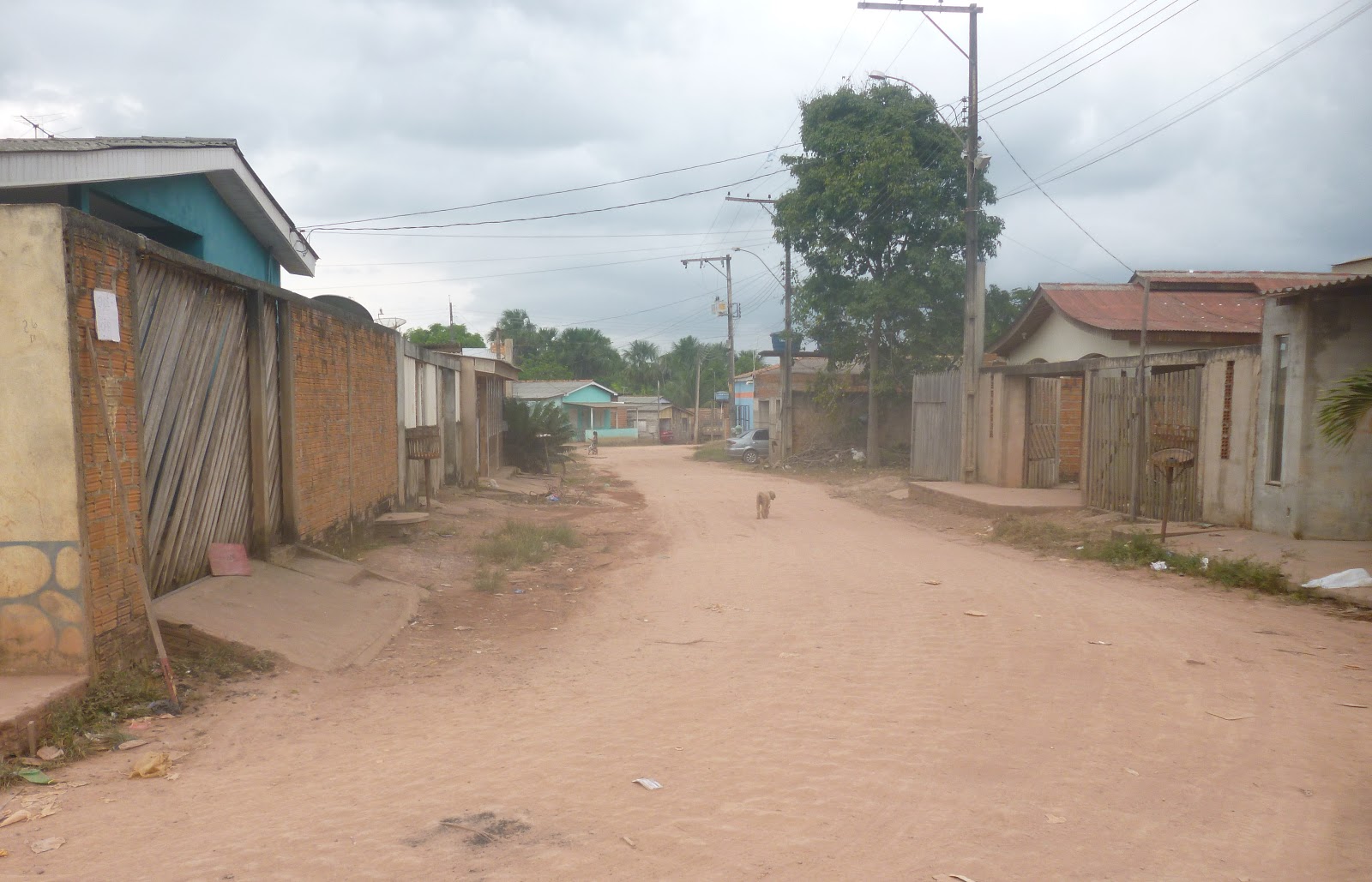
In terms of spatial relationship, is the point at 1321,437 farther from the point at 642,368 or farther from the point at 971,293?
the point at 642,368

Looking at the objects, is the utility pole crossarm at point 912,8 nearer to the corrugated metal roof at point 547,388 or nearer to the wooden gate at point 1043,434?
the wooden gate at point 1043,434

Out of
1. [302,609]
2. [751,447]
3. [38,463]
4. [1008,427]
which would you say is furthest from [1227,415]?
[751,447]

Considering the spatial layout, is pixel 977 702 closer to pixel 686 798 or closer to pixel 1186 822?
pixel 1186 822

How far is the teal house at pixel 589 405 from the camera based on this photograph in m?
63.4

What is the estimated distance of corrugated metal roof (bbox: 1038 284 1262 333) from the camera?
67.4 feet

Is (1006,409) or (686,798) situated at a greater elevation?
(1006,409)

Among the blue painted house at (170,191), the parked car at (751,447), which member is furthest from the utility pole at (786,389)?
the blue painted house at (170,191)

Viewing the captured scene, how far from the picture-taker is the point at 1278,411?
11719 mm

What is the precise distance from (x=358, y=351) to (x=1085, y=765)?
10141 mm

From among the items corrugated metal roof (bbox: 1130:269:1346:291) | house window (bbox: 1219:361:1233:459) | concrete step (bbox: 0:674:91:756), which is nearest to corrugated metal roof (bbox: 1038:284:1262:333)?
corrugated metal roof (bbox: 1130:269:1346:291)

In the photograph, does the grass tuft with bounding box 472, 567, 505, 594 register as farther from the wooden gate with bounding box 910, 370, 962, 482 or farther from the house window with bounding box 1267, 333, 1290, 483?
the wooden gate with bounding box 910, 370, 962, 482

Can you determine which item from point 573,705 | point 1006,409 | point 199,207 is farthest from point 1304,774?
point 1006,409

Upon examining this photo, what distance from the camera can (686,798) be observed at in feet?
14.3

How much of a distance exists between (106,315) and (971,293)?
18832 millimetres
